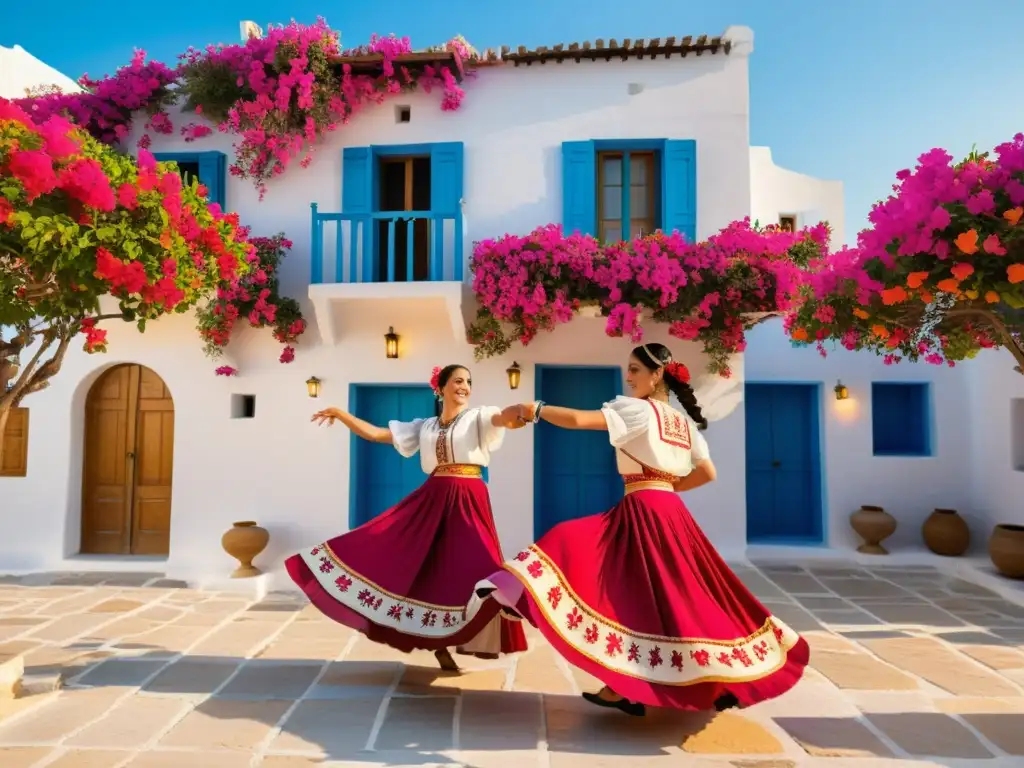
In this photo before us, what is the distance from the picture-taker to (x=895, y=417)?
8.75 meters

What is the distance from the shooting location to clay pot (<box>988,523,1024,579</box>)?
21.8 feet

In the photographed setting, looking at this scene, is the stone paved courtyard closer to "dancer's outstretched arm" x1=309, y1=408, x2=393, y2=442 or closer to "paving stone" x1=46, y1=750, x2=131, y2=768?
"paving stone" x1=46, y1=750, x2=131, y2=768

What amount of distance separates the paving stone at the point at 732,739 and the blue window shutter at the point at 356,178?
21.0ft

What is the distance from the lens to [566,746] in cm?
328

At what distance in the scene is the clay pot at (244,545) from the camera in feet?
23.2

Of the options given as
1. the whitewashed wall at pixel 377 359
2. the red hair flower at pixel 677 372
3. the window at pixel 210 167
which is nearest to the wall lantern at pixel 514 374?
the whitewashed wall at pixel 377 359

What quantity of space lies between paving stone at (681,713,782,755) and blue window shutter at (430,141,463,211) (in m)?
5.95

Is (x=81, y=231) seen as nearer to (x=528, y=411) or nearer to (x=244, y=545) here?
(x=528, y=411)

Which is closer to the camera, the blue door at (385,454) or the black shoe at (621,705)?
the black shoe at (621,705)

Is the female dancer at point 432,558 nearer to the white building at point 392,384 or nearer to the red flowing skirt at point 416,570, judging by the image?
the red flowing skirt at point 416,570

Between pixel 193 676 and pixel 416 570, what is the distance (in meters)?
1.73

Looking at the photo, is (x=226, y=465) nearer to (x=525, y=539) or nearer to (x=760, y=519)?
(x=525, y=539)

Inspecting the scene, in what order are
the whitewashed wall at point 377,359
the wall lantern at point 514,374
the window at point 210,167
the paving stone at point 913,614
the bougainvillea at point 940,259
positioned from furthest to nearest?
the window at point 210,167 → the whitewashed wall at point 377,359 → the wall lantern at point 514,374 → the paving stone at point 913,614 → the bougainvillea at point 940,259

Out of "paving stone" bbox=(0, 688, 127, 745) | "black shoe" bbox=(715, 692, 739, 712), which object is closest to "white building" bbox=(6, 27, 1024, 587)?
"paving stone" bbox=(0, 688, 127, 745)
